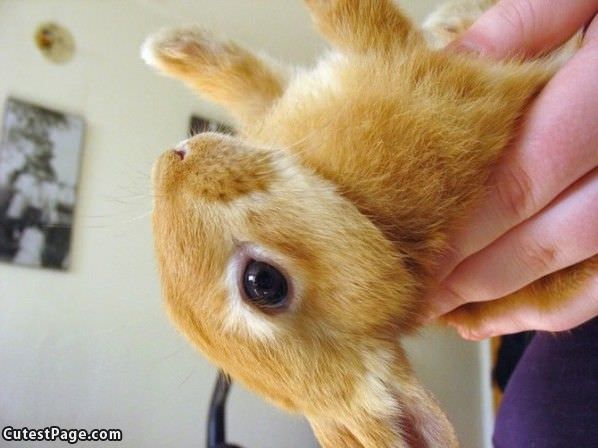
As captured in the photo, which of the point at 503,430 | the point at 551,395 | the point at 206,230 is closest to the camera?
the point at 206,230

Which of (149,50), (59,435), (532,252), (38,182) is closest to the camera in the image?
(532,252)

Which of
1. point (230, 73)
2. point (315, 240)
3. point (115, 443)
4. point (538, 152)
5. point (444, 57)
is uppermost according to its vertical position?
point (230, 73)

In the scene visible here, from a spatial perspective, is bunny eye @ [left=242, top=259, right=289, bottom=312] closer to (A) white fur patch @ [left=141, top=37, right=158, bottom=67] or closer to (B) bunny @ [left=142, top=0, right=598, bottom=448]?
(B) bunny @ [left=142, top=0, right=598, bottom=448]

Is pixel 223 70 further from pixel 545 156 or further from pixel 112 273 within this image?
pixel 112 273

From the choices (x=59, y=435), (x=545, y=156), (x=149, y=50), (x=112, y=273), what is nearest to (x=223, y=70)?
(x=149, y=50)

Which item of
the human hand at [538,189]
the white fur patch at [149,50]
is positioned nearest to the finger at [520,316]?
the human hand at [538,189]

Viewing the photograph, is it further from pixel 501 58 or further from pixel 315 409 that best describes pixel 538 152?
pixel 315 409

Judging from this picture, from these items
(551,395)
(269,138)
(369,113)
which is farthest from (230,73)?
(551,395)
